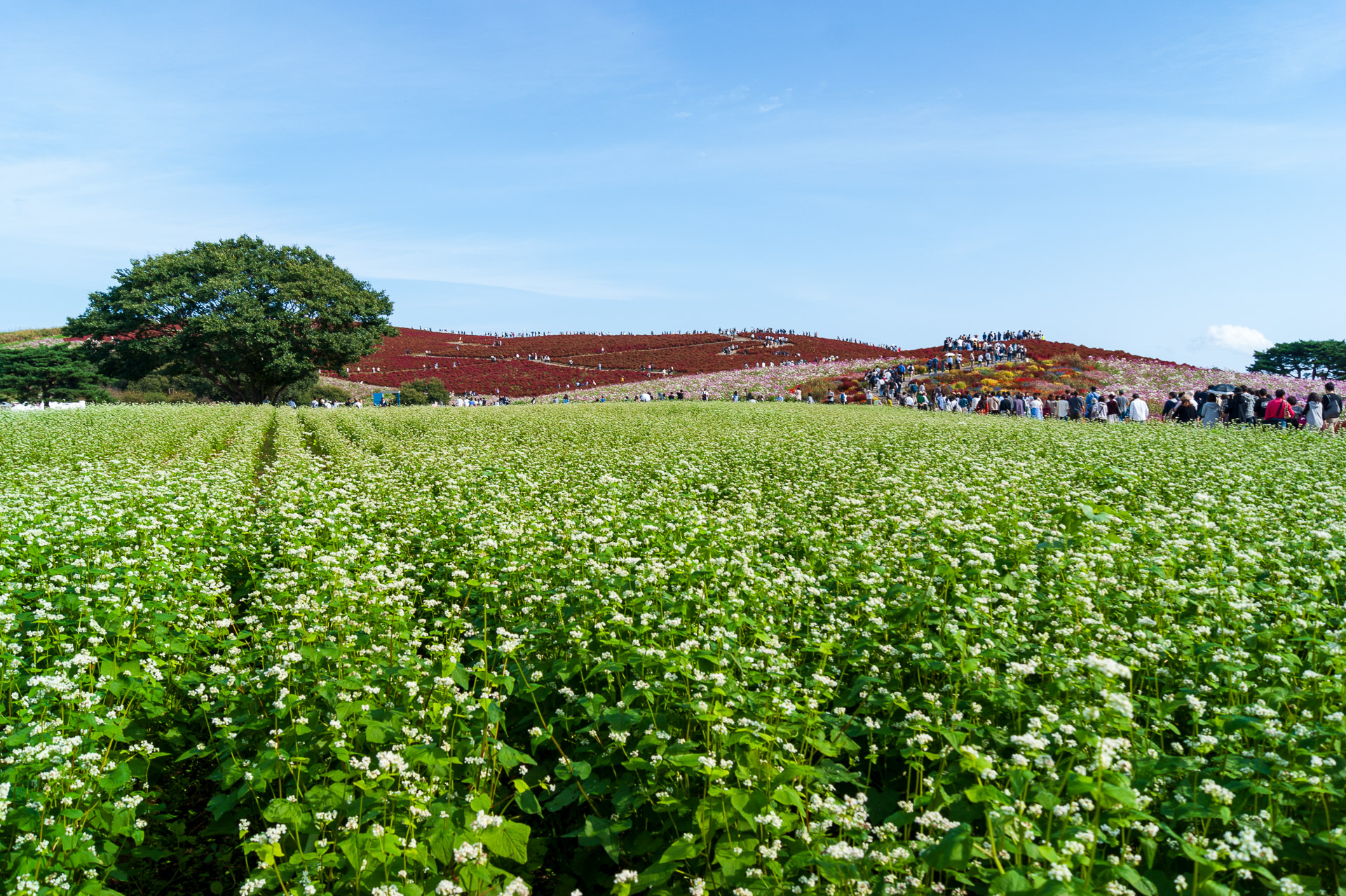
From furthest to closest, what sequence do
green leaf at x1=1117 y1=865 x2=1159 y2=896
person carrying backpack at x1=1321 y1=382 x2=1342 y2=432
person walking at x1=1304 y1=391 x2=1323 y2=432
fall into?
person carrying backpack at x1=1321 y1=382 x2=1342 y2=432 → person walking at x1=1304 y1=391 x2=1323 y2=432 → green leaf at x1=1117 y1=865 x2=1159 y2=896

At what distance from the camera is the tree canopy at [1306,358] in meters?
76.1

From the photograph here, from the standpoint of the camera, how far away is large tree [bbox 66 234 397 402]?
40.2 m

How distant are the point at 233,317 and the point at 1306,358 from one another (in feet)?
339

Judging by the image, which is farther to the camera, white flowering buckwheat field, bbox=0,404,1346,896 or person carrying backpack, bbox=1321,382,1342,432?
person carrying backpack, bbox=1321,382,1342,432

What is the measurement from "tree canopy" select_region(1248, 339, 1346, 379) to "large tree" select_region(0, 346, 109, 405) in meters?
114

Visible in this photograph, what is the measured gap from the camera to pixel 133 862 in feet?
12.3

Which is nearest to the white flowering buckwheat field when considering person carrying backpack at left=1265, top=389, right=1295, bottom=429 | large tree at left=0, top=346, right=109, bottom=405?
person carrying backpack at left=1265, top=389, right=1295, bottom=429

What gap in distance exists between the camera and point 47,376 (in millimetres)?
57938

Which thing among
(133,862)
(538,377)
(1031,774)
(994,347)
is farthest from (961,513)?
(538,377)

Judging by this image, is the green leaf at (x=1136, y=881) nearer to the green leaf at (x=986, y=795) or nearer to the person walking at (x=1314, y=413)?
the green leaf at (x=986, y=795)

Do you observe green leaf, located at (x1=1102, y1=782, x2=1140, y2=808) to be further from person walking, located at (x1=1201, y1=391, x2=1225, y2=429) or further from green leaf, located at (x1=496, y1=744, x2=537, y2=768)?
person walking, located at (x1=1201, y1=391, x2=1225, y2=429)

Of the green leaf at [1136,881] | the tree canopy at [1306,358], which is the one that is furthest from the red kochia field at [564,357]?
the green leaf at [1136,881]

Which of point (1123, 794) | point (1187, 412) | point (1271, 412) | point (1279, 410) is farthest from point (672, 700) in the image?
point (1187, 412)

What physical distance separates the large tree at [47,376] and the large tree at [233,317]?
18.6 m
